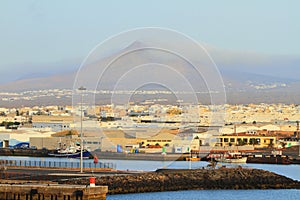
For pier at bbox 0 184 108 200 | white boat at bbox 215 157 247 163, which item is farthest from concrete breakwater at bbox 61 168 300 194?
white boat at bbox 215 157 247 163

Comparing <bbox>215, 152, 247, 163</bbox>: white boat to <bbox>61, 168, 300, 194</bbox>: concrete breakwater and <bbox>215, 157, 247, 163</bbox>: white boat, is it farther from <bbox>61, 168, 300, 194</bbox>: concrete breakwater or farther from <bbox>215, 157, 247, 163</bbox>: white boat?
<bbox>61, 168, 300, 194</bbox>: concrete breakwater

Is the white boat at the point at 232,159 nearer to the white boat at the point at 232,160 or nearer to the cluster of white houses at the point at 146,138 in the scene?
the white boat at the point at 232,160

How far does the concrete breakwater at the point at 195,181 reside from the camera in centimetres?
3922

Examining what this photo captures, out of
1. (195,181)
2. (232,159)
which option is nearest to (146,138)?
(232,159)

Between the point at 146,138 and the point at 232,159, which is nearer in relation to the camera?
the point at 232,159

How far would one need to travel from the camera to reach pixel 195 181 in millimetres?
43406

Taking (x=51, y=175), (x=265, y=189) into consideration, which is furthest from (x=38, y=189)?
(x=265, y=189)

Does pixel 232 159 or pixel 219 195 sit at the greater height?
pixel 219 195

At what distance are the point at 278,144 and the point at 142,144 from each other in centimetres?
1957

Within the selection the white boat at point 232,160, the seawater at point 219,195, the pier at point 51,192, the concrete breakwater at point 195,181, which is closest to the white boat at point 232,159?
the white boat at point 232,160

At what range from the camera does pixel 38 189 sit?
28.5m

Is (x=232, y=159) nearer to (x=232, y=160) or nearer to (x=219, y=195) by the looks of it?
(x=232, y=160)

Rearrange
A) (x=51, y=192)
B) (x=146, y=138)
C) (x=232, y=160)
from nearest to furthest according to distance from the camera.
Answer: (x=51, y=192) < (x=232, y=160) < (x=146, y=138)

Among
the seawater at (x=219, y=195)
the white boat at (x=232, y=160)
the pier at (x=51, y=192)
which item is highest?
the pier at (x=51, y=192)
